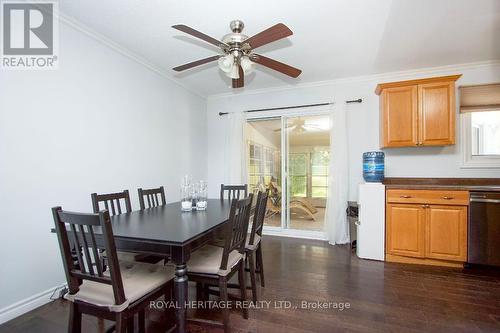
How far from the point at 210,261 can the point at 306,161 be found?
306cm

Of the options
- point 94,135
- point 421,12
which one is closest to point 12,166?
point 94,135

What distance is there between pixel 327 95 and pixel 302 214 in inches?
92.5

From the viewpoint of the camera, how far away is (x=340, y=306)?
6.63 feet

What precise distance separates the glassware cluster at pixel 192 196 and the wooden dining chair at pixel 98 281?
0.84 metres

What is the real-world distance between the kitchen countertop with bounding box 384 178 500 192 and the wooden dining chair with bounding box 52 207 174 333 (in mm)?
2922

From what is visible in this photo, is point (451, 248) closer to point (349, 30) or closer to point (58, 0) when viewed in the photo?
point (349, 30)

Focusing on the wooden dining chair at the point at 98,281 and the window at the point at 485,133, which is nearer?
the wooden dining chair at the point at 98,281

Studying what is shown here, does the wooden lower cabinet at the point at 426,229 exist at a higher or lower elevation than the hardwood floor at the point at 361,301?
higher

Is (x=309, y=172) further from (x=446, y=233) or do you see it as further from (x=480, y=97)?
(x=480, y=97)

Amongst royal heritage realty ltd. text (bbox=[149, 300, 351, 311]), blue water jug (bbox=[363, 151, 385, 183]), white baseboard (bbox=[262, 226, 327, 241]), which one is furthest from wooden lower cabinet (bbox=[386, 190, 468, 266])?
royal heritage realty ltd. text (bbox=[149, 300, 351, 311])

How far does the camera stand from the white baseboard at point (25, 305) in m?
1.81

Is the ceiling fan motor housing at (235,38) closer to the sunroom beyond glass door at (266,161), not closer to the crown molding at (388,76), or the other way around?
the crown molding at (388,76)

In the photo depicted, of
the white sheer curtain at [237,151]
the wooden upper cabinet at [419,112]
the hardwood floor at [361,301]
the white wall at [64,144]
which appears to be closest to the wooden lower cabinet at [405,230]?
the hardwood floor at [361,301]

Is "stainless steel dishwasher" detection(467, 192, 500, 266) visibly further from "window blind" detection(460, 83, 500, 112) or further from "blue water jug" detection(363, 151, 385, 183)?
"window blind" detection(460, 83, 500, 112)
